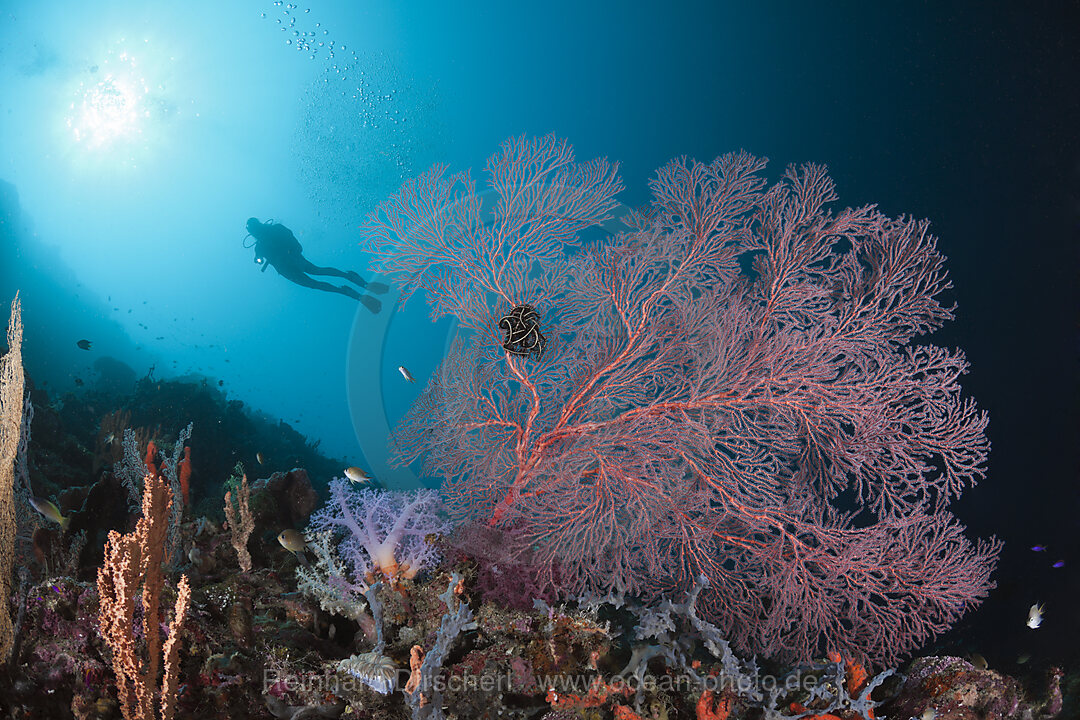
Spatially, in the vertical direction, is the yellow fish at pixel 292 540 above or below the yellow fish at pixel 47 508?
below

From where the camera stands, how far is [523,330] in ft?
11.4

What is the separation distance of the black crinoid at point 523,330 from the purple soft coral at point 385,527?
1641 mm

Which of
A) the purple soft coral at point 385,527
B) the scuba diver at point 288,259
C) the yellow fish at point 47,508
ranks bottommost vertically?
the purple soft coral at point 385,527

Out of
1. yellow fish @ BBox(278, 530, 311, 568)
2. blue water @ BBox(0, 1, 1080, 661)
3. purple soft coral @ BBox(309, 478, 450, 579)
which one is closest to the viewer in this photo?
purple soft coral @ BBox(309, 478, 450, 579)

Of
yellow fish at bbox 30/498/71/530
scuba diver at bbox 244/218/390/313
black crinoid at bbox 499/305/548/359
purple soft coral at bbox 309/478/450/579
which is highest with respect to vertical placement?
scuba diver at bbox 244/218/390/313

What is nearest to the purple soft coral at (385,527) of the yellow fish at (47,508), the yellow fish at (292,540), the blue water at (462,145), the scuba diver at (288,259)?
the yellow fish at (292,540)

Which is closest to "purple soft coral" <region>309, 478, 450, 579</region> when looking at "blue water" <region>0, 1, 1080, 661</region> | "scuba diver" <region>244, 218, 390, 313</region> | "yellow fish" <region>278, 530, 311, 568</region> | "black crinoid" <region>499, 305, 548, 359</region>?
"yellow fish" <region>278, 530, 311, 568</region>

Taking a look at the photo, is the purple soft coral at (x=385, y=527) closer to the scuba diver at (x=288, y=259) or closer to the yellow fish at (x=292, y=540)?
the yellow fish at (x=292, y=540)

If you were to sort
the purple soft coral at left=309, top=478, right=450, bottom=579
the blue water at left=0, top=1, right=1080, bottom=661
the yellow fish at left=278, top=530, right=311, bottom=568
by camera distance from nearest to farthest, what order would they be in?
the purple soft coral at left=309, top=478, right=450, bottom=579 → the yellow fish at left=278, top=530, right=311, bottom=568 → the blue water at left=0, top=1, right=1080, bottom=661

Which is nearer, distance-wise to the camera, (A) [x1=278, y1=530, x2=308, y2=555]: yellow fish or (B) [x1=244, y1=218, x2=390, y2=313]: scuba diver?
(A) [x1=278, y1=530, x2=308, y2=555]: yellow fish

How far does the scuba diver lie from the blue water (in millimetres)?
1377

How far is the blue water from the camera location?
44.5 ft

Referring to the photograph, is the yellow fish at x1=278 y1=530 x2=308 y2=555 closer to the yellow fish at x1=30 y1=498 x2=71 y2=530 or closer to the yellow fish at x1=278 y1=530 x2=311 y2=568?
the yellow fish at x1=278 y1=530 x2=311 y2=568

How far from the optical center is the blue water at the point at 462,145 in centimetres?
1358
